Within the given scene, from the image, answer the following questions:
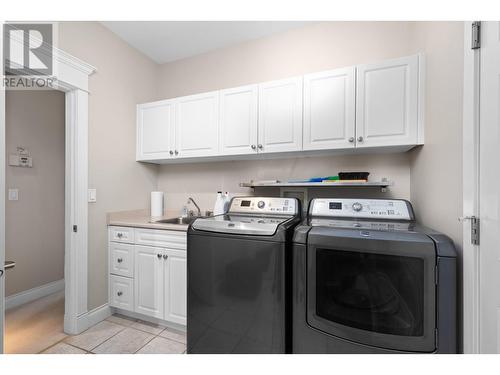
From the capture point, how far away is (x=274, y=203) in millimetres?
1845

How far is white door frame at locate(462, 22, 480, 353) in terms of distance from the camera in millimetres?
908

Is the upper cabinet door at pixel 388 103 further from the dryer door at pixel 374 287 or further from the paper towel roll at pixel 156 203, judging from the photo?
the paper towel roll at pixel 156 203

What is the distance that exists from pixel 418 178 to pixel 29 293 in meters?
3.72

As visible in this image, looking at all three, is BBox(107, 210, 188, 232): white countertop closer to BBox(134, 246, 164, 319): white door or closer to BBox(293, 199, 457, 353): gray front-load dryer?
BBox(134, 246, 164, 319): white door

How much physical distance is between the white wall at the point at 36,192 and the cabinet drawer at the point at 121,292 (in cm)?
108

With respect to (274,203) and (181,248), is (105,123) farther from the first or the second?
(274,203)

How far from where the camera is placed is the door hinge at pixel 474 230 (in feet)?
2.95

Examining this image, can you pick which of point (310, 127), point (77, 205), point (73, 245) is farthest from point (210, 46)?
point (73, 245)

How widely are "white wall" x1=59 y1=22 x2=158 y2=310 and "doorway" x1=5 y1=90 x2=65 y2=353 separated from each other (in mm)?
746

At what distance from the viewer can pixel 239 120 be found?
6.57 ft

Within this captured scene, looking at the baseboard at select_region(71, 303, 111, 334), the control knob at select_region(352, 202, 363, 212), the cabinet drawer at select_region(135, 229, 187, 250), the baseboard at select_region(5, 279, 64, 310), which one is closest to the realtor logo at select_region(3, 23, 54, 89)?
the cabinet drawer at select_region(135, 229, 187, 250)

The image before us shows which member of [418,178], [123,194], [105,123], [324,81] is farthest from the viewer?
[123,194]

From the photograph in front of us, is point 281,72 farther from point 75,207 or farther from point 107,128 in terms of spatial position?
point 75,207

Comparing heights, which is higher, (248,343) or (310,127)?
(310,127)
